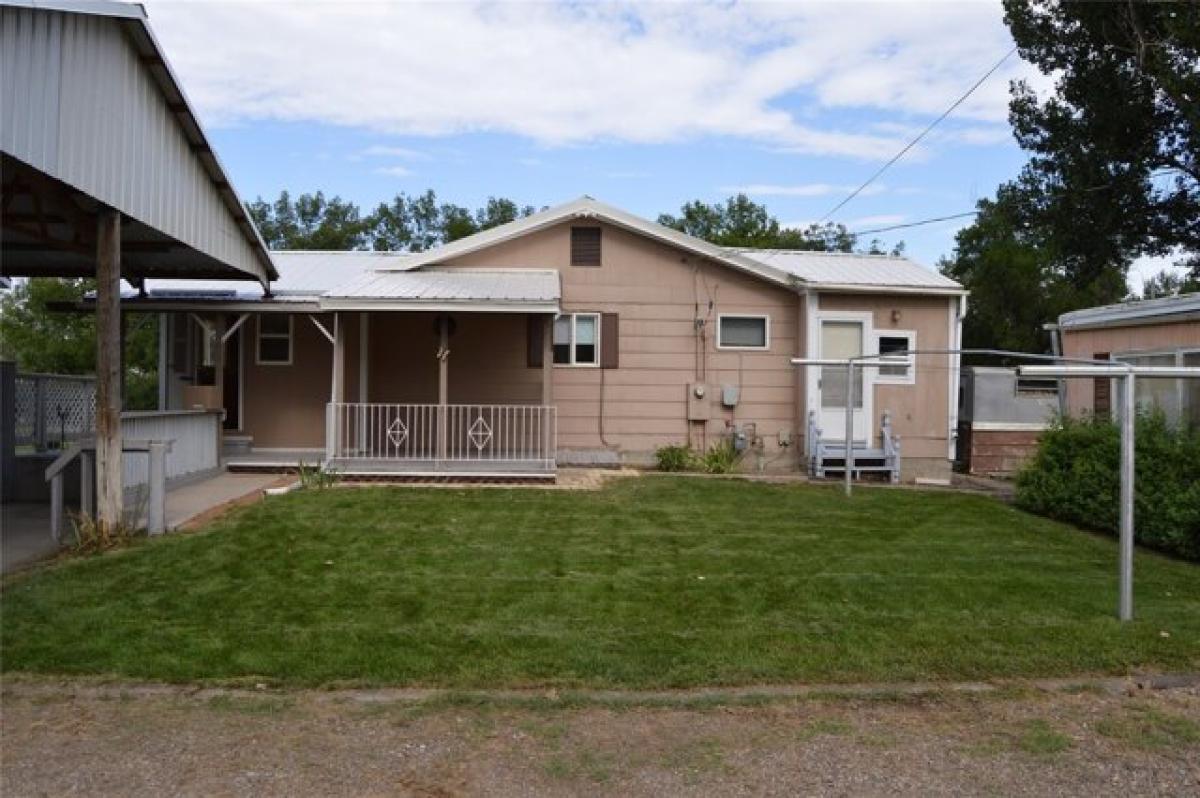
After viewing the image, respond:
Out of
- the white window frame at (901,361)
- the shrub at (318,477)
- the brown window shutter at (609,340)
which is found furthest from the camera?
the white window frame at (901,361)

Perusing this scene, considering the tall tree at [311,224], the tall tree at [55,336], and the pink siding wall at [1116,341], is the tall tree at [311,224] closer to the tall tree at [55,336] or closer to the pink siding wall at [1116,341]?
the tall tree at [55,336]

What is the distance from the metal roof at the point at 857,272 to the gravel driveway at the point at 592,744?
10.0 meters

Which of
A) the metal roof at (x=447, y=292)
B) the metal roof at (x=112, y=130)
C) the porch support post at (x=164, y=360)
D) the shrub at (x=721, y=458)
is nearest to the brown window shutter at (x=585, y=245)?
the metal roof at (x=447, y=292)

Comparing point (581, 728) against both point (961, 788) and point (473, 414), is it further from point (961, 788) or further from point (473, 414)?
point (473, 414)

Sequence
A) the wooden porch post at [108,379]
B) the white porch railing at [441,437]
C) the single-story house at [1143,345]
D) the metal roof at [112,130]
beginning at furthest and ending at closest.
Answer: the white porch railing at [441,437]
the single-story house at [1143,345]
the wooden porch post at [108,379]
the metal roof at [112,130]

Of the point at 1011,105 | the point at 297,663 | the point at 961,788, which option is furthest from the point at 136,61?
the point at 1011,105

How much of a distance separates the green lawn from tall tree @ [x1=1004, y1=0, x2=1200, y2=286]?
35.6ft

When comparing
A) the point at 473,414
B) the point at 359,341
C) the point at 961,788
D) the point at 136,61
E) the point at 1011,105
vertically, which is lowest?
the point at 961,788

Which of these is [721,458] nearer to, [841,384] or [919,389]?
[841,384]

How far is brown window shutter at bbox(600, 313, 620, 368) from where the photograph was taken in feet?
47.9

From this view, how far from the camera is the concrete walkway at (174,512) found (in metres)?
8.15

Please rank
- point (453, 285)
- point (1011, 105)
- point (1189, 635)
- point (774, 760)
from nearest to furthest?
point (774, 760)
point (1189, 635)
point (453, 285)
point (1011, 105)

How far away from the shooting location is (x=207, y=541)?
8.65m

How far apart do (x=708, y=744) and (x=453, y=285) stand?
1008cm
